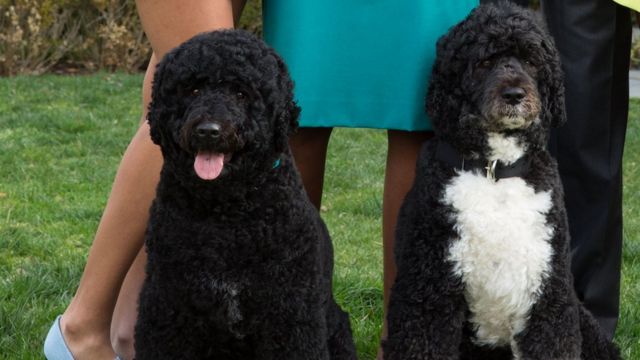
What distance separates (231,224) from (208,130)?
1.14ft

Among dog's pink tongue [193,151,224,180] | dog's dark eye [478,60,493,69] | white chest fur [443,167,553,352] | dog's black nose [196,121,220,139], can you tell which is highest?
dog's dark eye [478,60,493,69]

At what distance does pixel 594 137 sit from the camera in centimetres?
385

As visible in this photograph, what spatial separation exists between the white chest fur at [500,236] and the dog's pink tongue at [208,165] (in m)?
0.72

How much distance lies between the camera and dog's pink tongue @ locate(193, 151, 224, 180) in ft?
9.28

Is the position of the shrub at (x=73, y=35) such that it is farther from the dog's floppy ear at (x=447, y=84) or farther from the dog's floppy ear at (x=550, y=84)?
the dog's floppy ear at (x=550, y=84)

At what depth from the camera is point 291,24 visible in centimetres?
339

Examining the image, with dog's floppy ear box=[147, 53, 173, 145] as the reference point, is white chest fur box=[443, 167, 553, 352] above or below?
below

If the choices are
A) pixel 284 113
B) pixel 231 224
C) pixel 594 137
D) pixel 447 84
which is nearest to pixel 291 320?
pixel 231 224

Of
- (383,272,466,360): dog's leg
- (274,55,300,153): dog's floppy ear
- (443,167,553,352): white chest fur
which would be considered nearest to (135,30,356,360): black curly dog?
(274,55,300,153): dog's floppy ear

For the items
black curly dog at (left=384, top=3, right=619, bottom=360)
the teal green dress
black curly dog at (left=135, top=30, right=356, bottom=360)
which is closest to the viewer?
black curly dog at (left=135, top=30, right=356, bottom=360)

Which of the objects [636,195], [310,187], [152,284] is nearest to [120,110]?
[636,195]

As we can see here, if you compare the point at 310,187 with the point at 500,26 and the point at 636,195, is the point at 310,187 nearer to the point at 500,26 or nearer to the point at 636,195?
the point at 500,26

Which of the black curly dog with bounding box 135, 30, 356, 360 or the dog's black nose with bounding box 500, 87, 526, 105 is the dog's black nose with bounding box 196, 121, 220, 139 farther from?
the dog's black nose with bounding box 500, 87, 526, 105

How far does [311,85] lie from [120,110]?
618 cm
